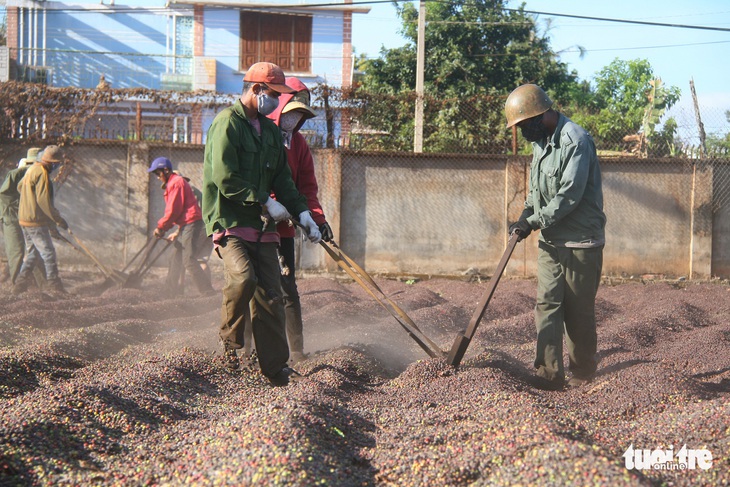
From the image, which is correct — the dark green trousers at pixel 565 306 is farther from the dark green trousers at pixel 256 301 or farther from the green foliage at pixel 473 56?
the green foliage at pixel 473 56

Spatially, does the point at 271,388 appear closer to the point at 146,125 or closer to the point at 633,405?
the point at 633,405

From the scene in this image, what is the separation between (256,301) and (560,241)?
204cm

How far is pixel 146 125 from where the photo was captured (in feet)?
41.9

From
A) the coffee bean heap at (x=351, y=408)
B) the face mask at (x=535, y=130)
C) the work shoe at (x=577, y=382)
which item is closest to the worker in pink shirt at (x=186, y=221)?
the coffee bean heap at (x=351, y=408)

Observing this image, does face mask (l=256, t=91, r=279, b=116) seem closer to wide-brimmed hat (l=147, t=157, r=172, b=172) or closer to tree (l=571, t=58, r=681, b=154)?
wide-brimmed hat (l=147, t=157, r=172, b=172)

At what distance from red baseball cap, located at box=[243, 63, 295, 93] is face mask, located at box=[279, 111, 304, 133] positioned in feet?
1.97

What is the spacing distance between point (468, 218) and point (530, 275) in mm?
1257

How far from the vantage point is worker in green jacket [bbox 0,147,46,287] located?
10562 mm

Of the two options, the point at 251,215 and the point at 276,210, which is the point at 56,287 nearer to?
the point at 251,215

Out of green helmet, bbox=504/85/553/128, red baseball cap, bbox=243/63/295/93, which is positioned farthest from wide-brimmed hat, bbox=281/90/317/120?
green helmet, bbox=504/85/553/128

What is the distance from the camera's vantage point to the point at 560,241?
17.9 ft

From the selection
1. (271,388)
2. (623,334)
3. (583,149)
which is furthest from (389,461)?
(623,334)

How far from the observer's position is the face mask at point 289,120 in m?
5.82

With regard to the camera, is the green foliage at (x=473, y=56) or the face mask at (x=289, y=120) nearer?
the face mask at (x=289, y=120)
